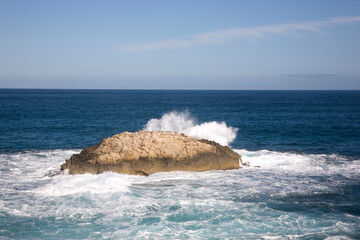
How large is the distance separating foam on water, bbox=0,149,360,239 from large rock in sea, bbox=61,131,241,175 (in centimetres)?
65

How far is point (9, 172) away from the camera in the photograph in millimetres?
22047

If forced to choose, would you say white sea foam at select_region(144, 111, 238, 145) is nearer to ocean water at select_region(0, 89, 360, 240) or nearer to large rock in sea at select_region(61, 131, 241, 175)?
ocean water at select_region(0, 89, 360, 240)

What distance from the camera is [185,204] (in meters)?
15.9

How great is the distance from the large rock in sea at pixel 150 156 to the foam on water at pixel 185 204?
65cm

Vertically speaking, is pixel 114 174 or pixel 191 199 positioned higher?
pixel 114 174

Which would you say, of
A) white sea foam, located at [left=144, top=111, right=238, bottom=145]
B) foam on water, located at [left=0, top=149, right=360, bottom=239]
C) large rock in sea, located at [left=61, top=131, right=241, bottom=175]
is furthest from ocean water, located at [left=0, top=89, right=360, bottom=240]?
white sea foam, located at [left=144, top=111, right=238, bottom=145]

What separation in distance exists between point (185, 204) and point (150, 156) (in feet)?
19.8

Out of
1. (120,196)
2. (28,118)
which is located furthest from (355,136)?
(28,118)

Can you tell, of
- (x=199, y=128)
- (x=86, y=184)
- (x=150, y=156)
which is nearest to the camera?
(x=86, y=184)

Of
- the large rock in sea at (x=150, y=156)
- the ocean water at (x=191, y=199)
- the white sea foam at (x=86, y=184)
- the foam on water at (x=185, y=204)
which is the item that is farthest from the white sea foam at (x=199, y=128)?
the white sea foam at (x=86, y=184)

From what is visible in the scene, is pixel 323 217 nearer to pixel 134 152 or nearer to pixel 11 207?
pixel 134 152

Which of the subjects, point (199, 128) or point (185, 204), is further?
point (199, 128)

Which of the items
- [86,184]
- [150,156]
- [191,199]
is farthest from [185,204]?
[150,156]

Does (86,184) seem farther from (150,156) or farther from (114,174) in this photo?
(150,156)
